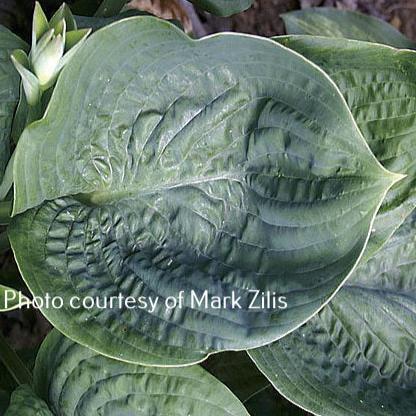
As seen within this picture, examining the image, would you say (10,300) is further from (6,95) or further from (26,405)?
(6,95)

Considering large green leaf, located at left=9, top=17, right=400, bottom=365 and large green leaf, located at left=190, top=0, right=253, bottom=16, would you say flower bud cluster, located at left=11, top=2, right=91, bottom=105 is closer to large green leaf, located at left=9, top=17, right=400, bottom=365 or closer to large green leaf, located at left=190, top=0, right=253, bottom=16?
large green leaf, located at left=9, top=17, right=400, bottom=365

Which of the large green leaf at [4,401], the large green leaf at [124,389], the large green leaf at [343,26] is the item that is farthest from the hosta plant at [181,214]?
the large green leaf at [343,26]

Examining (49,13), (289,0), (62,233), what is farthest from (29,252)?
(289,0)

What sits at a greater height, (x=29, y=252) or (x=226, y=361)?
(x=29, y=252)

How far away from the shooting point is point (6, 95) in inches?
30.4

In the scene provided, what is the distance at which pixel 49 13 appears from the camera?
3.93 ft

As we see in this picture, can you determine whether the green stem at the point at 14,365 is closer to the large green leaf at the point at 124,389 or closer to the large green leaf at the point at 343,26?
the large green leaf at the point at 124,389

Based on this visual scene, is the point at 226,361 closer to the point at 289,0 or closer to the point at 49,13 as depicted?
the point at 49,13

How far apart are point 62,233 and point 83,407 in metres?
0.17

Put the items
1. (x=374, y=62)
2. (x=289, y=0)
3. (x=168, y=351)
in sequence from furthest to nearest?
(x=289, y=0), (x=374, y=62), (x=168, y=351)

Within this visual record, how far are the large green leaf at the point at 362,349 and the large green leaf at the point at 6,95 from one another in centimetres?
34

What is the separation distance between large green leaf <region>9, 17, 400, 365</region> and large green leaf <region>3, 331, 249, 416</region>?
0.06 m

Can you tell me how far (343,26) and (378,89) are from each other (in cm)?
65

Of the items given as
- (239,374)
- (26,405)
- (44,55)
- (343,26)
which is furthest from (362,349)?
(343,26)
